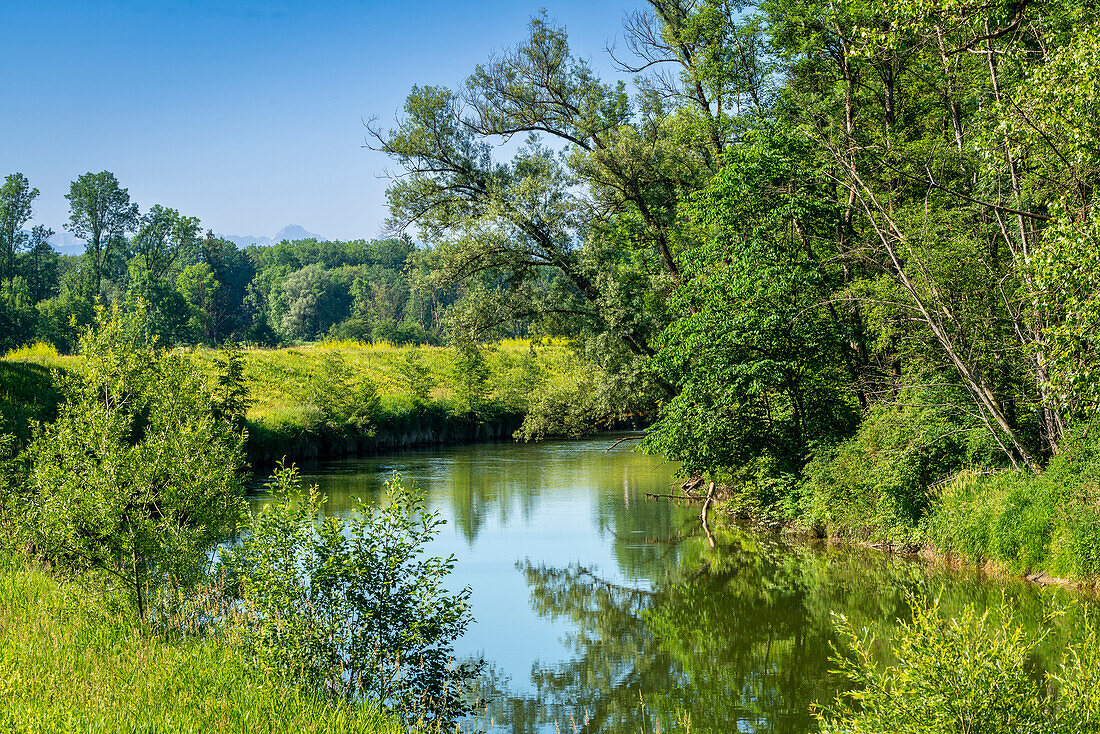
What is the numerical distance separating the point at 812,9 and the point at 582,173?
662 cm

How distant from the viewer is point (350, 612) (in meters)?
7.96

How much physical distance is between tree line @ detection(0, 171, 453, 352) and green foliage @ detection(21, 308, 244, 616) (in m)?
27.4

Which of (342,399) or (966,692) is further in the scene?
(342,399)

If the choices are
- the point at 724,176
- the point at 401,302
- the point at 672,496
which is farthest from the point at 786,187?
the point at 401,302

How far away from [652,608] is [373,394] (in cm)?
2544

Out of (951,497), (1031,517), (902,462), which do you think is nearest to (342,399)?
(902,462)

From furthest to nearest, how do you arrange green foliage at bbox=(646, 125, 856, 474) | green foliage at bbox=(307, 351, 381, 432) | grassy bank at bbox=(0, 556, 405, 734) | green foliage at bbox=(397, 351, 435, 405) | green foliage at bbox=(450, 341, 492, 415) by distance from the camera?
green foliage at bbox=(450, 341, 492, 415), green foliage at bbox=(397, 351, 435, 405), green foliage at bbox=(307, 351, 381, 432), green foliage at bbox=(646, 125, 856, 474), grassy bank at bbox=(0, 556, 405, 734)

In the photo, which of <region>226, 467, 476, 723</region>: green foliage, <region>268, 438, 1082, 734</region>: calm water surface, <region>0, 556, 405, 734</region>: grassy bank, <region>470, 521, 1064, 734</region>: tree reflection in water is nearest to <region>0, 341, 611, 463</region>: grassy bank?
<region>268, 438, 1082, 734</region>: calm water surface

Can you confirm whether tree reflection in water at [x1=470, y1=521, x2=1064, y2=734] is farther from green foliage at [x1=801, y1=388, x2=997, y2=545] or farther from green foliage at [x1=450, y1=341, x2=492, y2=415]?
green foliage at [x1=450, y1=341, x2=492, y2=415]

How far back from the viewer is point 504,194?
2228 centimetres

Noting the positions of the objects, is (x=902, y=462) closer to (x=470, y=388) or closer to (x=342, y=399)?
(x=342, y=399)

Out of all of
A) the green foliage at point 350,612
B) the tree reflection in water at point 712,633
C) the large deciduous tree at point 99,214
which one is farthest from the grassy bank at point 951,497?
the large deciduous tree at point 99,214

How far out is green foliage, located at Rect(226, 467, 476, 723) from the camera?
7.69m

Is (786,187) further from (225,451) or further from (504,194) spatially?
(225,451)
